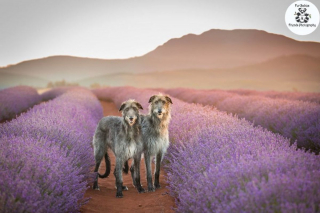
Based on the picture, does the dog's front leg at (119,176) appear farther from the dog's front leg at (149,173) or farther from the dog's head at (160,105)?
the dog's head at (160,105)

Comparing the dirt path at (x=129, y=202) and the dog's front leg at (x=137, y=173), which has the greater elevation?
the dog's front leg at (x=137, y=173)

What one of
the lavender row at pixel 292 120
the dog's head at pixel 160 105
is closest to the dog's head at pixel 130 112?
the dog's head at pixel 160 105

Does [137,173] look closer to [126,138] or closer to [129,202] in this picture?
[129,202]

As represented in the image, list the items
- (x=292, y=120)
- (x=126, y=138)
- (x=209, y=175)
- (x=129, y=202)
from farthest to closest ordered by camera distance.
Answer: (x=292, y=120) → (x=126, y=138) → (x=129, y=202) → (x=209, y=175)

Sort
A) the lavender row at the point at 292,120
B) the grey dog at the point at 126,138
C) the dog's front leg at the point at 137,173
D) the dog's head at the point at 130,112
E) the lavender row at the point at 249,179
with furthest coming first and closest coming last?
the lavender row at the point at 292,120 → the dog's front leg at the point at 137,173 → the grey dog at the point at 126,138 → the dog's head at the point at 130,112 → the lavender row at the point at 249,179

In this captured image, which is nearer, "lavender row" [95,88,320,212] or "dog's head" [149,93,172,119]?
"lavender row" [95,88,320,212]

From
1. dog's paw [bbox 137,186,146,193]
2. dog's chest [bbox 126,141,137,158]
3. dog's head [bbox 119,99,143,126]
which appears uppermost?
dog's head [bbox 119,99,143,126]

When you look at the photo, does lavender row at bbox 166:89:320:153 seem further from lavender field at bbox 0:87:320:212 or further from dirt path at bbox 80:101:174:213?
dirt path at bbox 80:101:174:213

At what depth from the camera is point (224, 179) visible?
2.62 m

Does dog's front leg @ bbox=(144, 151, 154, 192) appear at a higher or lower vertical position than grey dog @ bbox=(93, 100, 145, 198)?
lower

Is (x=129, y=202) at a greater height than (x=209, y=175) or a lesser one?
lesser

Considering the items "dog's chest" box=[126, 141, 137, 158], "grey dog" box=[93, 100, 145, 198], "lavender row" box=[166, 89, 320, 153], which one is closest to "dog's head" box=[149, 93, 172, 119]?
"grey dog" box=[93, 100, 145, 198]

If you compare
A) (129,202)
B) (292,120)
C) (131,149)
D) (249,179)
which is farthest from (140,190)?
(292,120)

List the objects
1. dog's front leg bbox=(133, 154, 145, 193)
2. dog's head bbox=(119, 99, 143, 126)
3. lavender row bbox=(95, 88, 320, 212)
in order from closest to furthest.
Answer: lavender row bbox=(95, 88, 320, 212)
dog's head bbox=(119, 99, 143, 126)
dog's front leg bbox=(133, 154, 145, 193)
